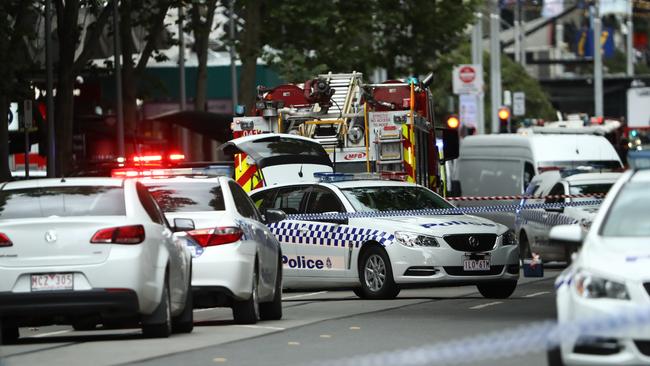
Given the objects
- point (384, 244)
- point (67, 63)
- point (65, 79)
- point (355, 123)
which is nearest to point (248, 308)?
point (384, 244)

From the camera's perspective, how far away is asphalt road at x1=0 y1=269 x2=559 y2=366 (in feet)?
44.6

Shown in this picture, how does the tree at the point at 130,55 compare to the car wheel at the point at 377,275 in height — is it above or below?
above

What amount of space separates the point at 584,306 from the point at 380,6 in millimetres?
35164

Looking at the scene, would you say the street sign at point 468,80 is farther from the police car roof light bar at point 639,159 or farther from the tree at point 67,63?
the police car roof light bar at point 639,159

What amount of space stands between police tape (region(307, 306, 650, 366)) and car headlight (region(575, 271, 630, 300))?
149 mm

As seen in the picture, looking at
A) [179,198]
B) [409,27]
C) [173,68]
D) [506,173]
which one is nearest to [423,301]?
[179,198]

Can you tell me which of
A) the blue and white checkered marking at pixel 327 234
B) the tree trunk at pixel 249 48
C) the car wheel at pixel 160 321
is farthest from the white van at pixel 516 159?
the car wheel at pixel 160 321

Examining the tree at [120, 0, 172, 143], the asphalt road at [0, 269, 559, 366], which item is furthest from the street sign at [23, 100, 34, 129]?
the asphalt road at [0, 269, 559, 366]

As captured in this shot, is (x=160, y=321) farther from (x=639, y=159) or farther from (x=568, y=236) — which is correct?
(x=639, y=159)

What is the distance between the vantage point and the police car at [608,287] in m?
10.1

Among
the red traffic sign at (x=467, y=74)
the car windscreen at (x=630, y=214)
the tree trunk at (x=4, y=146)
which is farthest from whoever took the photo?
the red traffic sign at (x=467, y=74)

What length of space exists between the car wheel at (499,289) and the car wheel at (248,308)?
4563 mm

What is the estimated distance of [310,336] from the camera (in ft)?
51.3

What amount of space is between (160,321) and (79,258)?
3.26 ft
